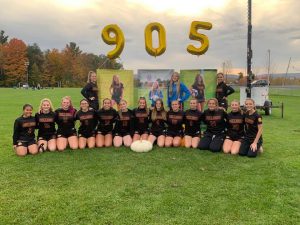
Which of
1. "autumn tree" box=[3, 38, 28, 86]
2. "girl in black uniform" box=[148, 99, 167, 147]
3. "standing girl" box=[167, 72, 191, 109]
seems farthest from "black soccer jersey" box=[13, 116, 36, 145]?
"autumn tree" box=[3, 38, 28, 86]

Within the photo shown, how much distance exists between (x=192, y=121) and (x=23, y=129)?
12.6ft

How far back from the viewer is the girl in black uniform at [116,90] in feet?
33.8

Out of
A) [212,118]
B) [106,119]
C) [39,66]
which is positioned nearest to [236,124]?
[212,118]

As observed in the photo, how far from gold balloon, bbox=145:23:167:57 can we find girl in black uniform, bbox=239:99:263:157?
3.31 metres

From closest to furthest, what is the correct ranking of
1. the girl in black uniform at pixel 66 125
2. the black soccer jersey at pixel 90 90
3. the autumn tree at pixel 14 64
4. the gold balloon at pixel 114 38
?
the girl in black uniform at pixel 66 125
the black soccer jersey at pixel 90 90
the gold balloon at pixel 114 38
the autumn tree at pixel 14 64

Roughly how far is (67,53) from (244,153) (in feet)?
324

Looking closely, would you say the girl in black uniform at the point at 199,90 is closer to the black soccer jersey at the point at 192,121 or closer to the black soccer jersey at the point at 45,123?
the black soccer jersey at the point at 192,121

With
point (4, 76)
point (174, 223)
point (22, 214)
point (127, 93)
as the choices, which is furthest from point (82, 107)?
point (4, 76)

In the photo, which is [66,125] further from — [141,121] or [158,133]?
[158,133]

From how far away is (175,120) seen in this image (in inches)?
347

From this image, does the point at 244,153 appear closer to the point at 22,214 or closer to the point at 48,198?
the point at 48,198


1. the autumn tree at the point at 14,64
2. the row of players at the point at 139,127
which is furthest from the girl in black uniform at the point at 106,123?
the autumn tree at the point at 14,64

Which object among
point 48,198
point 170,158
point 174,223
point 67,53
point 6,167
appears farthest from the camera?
point 67,53

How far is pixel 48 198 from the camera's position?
5.01m
